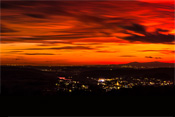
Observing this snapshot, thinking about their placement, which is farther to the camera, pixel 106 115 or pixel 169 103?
pixel 169 103

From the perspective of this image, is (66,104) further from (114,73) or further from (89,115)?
(114,73)

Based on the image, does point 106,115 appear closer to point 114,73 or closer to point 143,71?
point 143,71

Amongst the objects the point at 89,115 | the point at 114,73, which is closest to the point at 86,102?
the point at 89,115

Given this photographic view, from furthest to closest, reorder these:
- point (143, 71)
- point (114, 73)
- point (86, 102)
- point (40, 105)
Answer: point (114, 73), point (143, 71), point (86, 102), point (40, 105)

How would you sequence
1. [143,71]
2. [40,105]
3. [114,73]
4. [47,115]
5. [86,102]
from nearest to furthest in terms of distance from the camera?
[47,115] < [40,105] < [86,102] < [143,71] < [114,73]

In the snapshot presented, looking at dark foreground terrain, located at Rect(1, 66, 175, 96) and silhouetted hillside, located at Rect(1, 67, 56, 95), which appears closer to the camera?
dark foreground terrain, located at Rect(1, 66, 175, 96)

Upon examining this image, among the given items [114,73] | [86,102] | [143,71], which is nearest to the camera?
[86,102]

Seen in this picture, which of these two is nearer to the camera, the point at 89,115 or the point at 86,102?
the point at 89,115

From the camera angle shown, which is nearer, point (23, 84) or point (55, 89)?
point (55, 89)

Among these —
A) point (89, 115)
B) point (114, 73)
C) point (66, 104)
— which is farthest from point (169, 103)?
point (114, 73)

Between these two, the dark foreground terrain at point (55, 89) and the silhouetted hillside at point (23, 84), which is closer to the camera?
the dark foreground terrain at point (55, 89)
